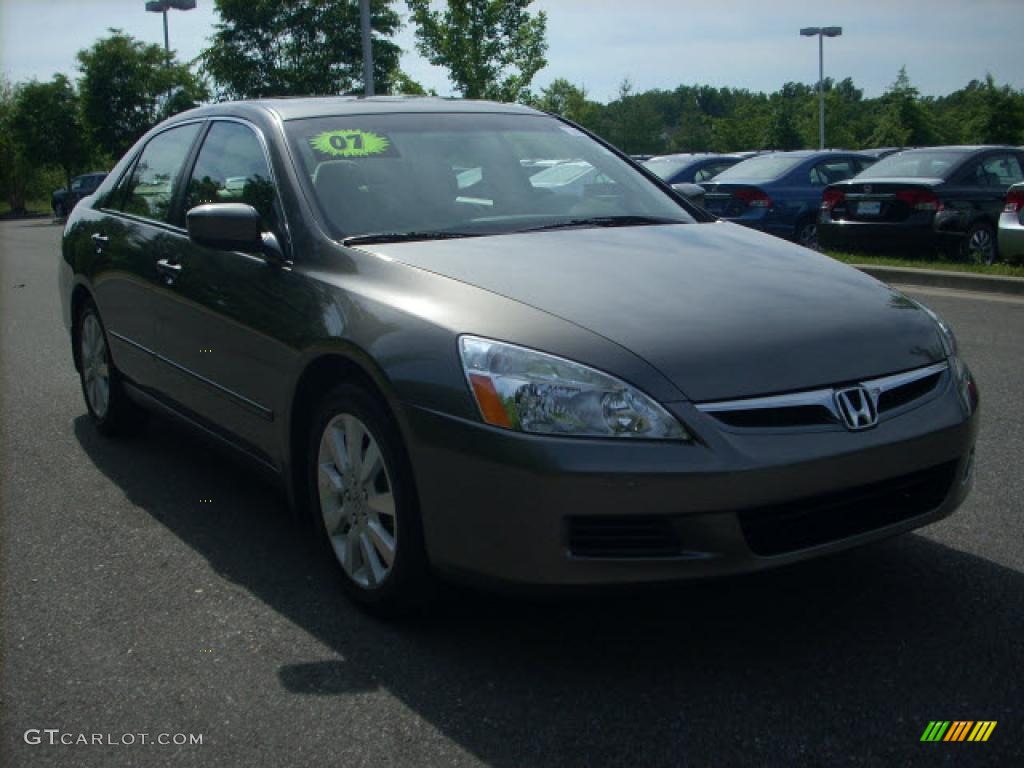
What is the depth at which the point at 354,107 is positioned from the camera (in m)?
4.84

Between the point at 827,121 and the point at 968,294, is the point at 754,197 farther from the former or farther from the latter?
the point at 827,121

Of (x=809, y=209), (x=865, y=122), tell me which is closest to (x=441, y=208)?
(x=809, y=209)

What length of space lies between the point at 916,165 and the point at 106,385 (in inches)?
437

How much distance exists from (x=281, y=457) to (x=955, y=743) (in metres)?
2.28

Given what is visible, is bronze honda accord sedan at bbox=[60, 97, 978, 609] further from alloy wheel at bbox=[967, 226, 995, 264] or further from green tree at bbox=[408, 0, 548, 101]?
green tree at bbox=[408, 0, 548, 101]

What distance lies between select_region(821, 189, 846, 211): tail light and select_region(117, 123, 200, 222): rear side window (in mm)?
10417

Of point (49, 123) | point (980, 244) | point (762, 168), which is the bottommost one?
point (980, 244)

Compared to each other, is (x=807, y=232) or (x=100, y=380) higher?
(x=807, y=232)

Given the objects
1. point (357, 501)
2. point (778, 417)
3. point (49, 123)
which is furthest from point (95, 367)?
point (49, 123)

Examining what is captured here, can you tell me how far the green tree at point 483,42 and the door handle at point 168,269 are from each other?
25484 mm

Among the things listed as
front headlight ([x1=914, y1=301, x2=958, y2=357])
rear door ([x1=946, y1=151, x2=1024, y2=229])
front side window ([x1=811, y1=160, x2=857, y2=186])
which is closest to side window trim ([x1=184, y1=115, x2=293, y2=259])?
front headlight ([x1=914, y1=301, x2=958, y2=357])

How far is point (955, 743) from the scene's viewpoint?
287 centimetres

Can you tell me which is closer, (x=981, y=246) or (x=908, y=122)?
(x=981, y=246)

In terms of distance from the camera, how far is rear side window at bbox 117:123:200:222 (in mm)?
5359
